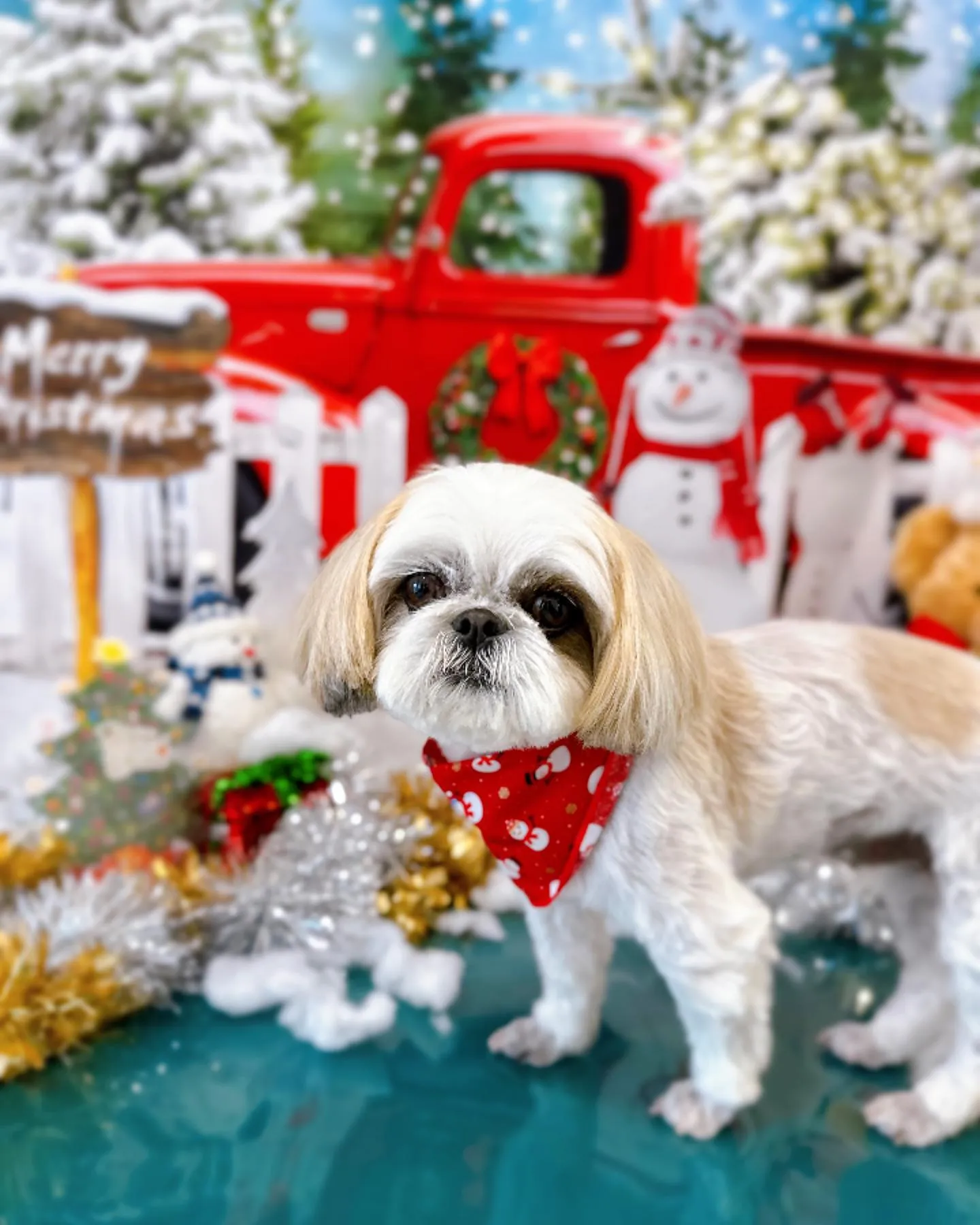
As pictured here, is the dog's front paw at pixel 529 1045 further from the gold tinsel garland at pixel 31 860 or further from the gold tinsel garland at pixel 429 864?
the gold tinsel garland at pixel 31 860

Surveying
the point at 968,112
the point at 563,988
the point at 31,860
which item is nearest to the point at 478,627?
the point at 563,988

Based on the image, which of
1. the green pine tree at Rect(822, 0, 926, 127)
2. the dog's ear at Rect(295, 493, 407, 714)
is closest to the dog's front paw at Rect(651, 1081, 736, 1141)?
the dog's ear at Rect(295, 493, 407, 714)

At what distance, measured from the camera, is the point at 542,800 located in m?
1.07

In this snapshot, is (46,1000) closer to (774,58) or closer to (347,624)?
(347,624)

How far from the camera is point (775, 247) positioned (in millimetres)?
1897

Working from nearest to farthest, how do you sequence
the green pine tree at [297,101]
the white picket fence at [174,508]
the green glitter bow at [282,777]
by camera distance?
the green glitter bow at [282,777] → the green pine tree at [297,101] → the white picket fence at [174,508]

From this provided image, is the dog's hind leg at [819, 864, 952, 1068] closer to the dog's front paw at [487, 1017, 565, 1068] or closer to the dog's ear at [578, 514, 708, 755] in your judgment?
the dog's front paw at [487, 1017, 565, 1068]

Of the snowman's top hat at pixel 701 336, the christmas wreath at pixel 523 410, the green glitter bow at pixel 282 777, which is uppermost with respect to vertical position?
the snowman's top hat at pixel 701 336

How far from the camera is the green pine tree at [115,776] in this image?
63.0 inches

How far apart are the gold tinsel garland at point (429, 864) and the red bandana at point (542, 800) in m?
0.49

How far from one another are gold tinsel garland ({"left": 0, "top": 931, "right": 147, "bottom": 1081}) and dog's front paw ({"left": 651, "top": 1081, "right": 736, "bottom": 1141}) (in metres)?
0.73

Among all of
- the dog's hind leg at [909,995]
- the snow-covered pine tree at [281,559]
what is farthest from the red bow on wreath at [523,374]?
the dog's hind leg at [909,995]

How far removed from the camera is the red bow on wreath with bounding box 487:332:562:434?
1.84 metres

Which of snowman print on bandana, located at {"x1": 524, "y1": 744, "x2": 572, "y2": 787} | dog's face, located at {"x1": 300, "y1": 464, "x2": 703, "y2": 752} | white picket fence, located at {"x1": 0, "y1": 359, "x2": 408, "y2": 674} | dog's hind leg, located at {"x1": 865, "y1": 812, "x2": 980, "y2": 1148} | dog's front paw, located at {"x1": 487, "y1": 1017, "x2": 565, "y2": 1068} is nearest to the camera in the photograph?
dog's face, located at {"x1": 300, "y1": 464, "x2": 703, "y2": 752}
